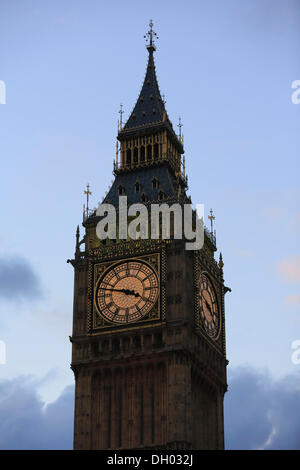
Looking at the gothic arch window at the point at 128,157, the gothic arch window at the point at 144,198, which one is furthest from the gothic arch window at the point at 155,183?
the gothic arch window at the point at 128,157

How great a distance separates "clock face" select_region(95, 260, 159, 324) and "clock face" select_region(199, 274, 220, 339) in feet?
14.0

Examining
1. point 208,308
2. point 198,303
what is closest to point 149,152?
point 208,308

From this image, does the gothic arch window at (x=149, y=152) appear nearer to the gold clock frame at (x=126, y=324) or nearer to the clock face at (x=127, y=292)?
the gold clock frame at (x=126, y=324)

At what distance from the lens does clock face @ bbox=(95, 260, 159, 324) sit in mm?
92812

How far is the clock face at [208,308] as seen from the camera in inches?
3733

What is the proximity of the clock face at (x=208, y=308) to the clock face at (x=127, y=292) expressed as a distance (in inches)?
168

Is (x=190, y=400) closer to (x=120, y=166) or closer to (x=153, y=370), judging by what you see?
(x=153, y=370)

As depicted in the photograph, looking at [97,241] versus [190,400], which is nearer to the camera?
[190,400]

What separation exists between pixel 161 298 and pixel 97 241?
27.7ft

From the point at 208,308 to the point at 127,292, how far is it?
680 cm

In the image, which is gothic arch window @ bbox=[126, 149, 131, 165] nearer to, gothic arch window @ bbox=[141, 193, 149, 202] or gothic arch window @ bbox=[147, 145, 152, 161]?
gothic arch window @ bbox=[147, 145, 152, 161]

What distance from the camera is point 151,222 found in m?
96.4
